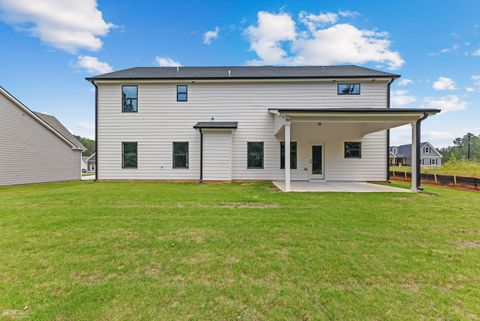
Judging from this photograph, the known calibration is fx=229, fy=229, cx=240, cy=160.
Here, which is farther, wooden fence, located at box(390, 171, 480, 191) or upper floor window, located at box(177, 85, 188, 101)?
upper floor window, located at box(177, 85, 188, 101)

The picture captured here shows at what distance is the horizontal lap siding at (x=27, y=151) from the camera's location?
13.7 m

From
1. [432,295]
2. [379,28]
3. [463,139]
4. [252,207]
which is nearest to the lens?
[432,295]

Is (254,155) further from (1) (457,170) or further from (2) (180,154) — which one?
(1) (457,170)

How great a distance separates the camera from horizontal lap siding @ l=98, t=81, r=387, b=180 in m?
13.3

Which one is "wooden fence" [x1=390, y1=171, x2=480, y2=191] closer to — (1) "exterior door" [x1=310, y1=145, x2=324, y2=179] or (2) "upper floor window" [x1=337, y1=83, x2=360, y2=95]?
(1) "exterior door" [x1=310, y1=145, x2=324, y2=179]

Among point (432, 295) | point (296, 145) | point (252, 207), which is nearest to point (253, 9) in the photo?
point (296, 145)

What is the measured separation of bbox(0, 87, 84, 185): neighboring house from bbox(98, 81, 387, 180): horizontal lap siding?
5649 mm

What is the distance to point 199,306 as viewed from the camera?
89.2 inches

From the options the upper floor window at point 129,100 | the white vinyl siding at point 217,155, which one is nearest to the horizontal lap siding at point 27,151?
the upper floor window at point 129,100

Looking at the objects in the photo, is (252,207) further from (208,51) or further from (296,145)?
(208,51)

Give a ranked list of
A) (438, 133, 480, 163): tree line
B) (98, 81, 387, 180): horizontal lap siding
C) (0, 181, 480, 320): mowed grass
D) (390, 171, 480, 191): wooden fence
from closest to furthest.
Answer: (0, 181, 480, 320): mowed grass < (390, 171, 480, 191): wooden fence < (98, 81, 387, 180): horizontal lap siding < (438, 133, 480, 163): tree line

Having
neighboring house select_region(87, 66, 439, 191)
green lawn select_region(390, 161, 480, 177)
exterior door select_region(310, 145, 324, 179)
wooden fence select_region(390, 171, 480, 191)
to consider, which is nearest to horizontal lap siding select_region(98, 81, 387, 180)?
neighboring house select_region(87, 66, 439, 191)

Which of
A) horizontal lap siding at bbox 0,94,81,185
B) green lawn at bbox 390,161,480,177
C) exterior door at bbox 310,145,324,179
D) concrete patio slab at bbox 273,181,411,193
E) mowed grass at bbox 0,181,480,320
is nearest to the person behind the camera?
mowed grass at bbox 0,181,480,320

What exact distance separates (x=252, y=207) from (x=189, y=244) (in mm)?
2991
